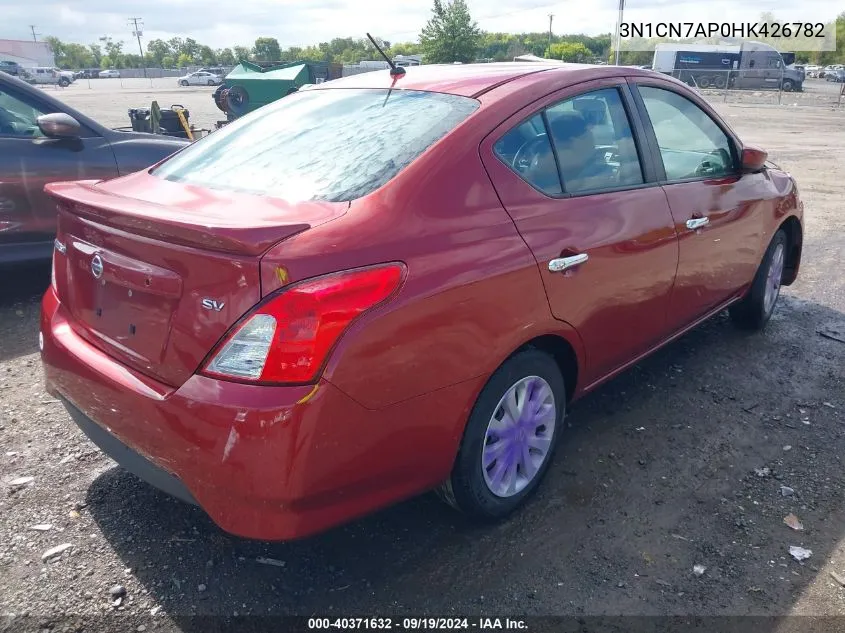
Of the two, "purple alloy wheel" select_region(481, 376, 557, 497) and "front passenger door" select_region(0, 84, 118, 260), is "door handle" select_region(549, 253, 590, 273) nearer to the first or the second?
"purple alloy wheel" select_region(481, 376, 557, 497)

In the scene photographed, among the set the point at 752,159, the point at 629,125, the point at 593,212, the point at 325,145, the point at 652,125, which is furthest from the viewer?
the point at 752,159

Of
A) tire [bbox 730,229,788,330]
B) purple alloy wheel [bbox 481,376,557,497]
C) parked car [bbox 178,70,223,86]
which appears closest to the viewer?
purple alloy wheel [bbox 481,376,557,497]

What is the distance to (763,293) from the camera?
14.7ft

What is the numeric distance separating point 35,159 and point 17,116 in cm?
40

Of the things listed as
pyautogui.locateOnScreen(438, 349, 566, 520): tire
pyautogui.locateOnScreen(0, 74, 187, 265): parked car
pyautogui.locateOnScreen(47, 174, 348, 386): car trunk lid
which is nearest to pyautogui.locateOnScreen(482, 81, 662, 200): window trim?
pyautogui.locateOnScreen(438, 349, 566, 520): tire

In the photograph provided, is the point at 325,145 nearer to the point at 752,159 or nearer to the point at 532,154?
the point at 532,154

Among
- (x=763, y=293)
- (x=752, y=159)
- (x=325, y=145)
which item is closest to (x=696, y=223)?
(x=752, y=159)

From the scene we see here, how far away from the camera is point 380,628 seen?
7.30 ft

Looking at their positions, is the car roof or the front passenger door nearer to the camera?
the car roof

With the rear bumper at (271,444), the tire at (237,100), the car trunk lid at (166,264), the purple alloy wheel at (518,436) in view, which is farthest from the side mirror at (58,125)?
the tire at (237,100)

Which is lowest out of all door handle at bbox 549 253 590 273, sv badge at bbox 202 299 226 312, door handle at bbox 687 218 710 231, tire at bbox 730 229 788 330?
tire at bbox 730 229 788 330

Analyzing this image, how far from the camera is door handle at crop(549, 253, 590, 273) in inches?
A: 102

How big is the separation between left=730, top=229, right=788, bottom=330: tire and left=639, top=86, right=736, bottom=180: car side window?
0.82 m

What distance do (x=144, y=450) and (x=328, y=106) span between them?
1.62 metres
